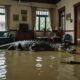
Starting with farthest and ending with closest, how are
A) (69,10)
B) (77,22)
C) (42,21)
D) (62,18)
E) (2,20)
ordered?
(42,21)
(62,18)
(2,20)
(69,10)
(77,22)

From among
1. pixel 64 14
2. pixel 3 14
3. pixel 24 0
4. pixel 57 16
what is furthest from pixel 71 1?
pixel 3 14

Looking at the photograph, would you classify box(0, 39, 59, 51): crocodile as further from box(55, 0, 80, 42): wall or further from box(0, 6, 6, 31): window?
box(0, 6, 6, 31): window

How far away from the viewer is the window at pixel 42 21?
1503 centimetres

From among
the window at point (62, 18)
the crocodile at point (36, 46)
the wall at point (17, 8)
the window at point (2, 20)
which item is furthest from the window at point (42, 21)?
the crocodile at point (36, 46)

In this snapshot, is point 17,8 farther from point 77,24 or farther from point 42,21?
point 77,24

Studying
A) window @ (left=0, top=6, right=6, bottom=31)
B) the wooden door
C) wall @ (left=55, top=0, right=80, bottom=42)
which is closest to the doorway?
the wooden door

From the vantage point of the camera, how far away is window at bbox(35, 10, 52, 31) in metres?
15.0

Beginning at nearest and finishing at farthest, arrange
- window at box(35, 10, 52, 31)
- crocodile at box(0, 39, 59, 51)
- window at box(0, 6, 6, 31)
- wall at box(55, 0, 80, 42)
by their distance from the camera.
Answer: crocodile at box(0, 39, 59, 51) < wall at box(55, 0, 80, 42) < window at box(0, 6, 6, 31) < window at box(35, 10, 52, 31)

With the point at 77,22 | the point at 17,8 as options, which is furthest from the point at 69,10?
the point at 17,8

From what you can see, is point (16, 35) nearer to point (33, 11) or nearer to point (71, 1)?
point (33, 11)

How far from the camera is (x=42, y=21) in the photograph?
15172mm

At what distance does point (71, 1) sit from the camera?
12484 mm

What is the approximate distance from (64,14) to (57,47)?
6518mm

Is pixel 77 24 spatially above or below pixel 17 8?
below
